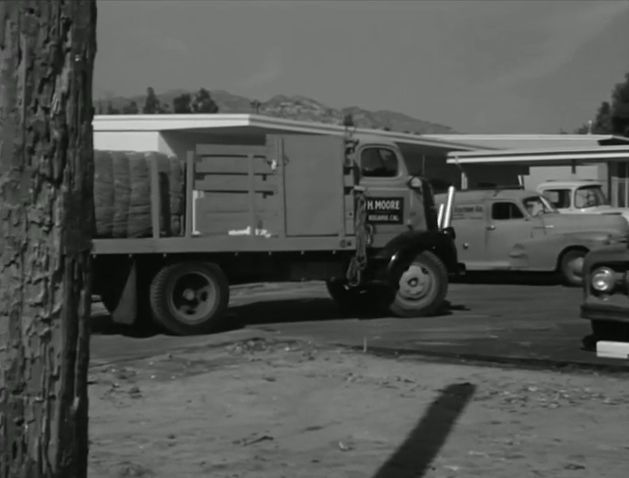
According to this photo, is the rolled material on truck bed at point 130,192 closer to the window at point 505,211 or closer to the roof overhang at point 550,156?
the window at point 505,211

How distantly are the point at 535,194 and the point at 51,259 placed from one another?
1999 centimetres

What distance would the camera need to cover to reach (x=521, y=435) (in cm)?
739

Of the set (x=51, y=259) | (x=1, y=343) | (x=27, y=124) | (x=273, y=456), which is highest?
(x=27, y=124)

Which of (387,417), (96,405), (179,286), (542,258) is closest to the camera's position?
(387,417)

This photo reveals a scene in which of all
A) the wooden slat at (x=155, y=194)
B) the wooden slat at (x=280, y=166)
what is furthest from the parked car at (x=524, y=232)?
the wooden slat at (x=155, y=194)

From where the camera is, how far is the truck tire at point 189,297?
535 inches

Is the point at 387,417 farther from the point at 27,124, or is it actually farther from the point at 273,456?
the point at 27,124

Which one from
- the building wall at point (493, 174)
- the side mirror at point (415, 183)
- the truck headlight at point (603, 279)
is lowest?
the truck headlight at point (603, 279)

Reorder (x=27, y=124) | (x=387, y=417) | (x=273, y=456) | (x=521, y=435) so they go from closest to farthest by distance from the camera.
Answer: (x=27, y=124), (x=273, y=456), (x=521, y=435), (x=387, y=417)

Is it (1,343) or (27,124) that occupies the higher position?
(27,124)

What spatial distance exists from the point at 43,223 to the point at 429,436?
187 inches

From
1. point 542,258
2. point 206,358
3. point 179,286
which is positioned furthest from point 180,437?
point 542,258

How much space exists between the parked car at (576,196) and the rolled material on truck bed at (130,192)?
11.5 m

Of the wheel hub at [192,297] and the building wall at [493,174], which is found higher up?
the building wall at [493,174]
